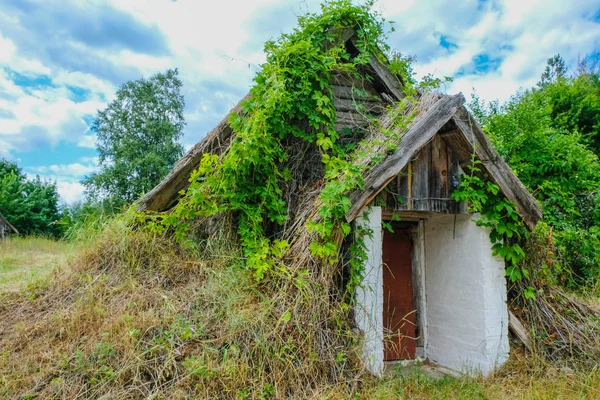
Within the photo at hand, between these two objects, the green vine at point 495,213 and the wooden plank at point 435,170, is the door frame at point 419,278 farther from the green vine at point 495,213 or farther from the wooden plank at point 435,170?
the green vine at point 495,213

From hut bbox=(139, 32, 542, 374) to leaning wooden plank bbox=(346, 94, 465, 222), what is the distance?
0.01 m

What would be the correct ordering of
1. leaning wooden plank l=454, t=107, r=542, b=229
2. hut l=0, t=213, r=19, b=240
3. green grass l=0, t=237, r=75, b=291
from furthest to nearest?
hut l=0, t=213, r=19, b=240 → green grass l=0, t=237, r=75, b=291 → leaning wooden plank l=454, t=107, r=542, b=229

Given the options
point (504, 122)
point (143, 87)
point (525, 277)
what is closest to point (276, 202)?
point (525, 277)

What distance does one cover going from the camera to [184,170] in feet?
18.0

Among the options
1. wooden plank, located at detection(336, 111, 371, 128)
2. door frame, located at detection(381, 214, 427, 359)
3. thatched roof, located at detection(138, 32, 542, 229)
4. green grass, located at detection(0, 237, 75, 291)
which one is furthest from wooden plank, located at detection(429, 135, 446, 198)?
green grass, located at detection(0, 237, 75, 291)

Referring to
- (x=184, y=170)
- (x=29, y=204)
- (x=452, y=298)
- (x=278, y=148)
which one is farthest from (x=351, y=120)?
(x=29, y=204)

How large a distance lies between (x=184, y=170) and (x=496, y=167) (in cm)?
429

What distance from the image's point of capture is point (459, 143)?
4789 mm

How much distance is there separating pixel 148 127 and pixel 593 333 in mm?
26978

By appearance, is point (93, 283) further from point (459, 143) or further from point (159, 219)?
point (459, 143)

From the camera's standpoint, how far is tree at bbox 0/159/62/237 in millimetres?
25109

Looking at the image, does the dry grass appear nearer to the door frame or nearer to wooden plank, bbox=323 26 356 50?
the door frame

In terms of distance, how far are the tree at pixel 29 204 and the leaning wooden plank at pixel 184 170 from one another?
23.0m

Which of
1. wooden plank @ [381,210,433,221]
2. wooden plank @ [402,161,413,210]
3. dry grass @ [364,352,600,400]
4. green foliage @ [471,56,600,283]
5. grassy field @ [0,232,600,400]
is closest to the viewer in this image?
grassy field @ [0,232,600,400]
